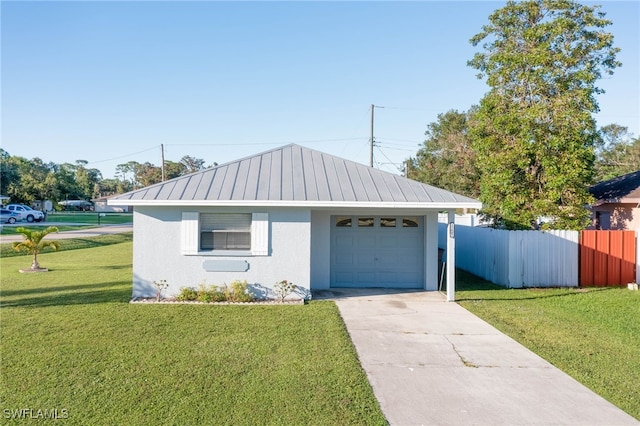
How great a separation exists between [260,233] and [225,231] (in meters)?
0.93

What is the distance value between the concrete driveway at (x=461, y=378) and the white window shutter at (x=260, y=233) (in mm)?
2628

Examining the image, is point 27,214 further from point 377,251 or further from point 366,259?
point 377,251

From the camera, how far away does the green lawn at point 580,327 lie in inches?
214

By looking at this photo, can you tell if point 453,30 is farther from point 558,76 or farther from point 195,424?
point 195,424

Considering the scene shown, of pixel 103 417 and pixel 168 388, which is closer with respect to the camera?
pixel 103 417

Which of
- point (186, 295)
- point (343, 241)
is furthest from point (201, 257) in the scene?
point (343, 241)

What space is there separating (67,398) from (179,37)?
1336 cm

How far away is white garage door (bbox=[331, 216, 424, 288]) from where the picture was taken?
39.3 feet

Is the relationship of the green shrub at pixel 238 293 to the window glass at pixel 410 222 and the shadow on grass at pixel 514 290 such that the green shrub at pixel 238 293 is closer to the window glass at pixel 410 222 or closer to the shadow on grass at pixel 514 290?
the window glass at pixel 410 222

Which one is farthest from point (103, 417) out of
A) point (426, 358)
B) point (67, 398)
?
point (426, 358)

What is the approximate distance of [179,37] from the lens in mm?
14852

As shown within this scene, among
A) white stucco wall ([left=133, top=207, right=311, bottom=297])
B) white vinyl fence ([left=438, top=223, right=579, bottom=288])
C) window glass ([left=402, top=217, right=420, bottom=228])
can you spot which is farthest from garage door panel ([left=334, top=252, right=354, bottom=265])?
white vinyl fence ([left=438, top=223, right=579, bottom=288])

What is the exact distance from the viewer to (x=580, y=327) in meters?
7.87

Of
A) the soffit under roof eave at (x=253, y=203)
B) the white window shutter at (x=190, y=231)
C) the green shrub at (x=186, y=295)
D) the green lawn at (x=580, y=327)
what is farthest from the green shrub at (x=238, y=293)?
the green lawn at (x=580, y=327)
